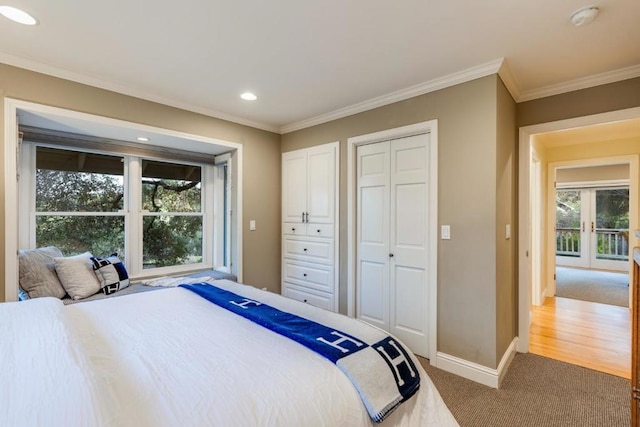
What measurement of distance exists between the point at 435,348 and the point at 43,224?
3739mm

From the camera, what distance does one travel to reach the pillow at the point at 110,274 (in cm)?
279

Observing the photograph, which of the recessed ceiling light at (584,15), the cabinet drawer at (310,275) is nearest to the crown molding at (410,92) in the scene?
the recessed ceiling light at (584,15)

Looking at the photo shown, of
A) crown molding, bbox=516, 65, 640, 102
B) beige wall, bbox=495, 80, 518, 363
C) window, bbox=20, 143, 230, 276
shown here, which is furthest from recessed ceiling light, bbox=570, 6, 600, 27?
window, bbox=20, 143, 230, 276

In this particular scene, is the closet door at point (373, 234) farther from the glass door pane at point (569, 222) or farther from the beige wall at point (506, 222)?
the glass door pane at point (569, 222)

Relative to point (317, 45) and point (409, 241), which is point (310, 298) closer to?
point (409, 241)

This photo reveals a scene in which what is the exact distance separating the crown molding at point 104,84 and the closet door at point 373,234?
1614 millimetres

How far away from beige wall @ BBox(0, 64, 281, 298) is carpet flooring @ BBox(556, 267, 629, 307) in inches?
183

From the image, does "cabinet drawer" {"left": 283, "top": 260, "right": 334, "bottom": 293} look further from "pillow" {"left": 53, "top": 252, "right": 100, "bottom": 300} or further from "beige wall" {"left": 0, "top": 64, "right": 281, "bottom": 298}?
"pillow" {"left": 53, "top": 252, "right": 100, "bottom": 300}

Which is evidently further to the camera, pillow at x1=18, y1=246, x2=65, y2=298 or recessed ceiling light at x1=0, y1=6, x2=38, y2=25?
pillow at x1=18, y1=246, x2=65, y2=298

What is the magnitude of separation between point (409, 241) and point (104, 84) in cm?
298

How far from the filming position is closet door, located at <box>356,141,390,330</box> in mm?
2980

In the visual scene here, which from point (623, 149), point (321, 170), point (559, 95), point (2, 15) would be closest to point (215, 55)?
point (2, 15)

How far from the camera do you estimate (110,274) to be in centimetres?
287

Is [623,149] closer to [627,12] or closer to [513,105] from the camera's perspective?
[513,105]
